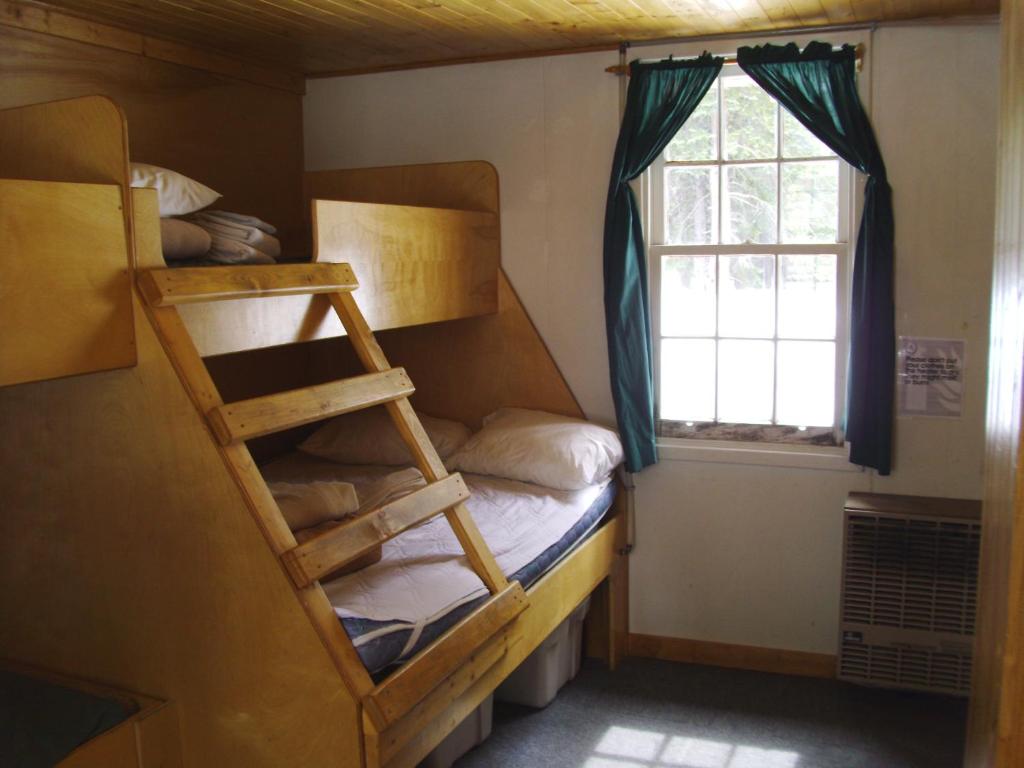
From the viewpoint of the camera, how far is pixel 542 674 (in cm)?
365

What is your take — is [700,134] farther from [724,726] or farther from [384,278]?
[724,726]

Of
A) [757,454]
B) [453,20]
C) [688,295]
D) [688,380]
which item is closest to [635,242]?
[688,295]

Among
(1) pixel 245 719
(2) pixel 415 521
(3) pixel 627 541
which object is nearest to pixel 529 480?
(3) pixel 627 541

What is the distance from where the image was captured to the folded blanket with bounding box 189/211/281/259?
2633 millimetres

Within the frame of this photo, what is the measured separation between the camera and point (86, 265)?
2.09 meters

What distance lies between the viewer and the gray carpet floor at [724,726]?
3309mm

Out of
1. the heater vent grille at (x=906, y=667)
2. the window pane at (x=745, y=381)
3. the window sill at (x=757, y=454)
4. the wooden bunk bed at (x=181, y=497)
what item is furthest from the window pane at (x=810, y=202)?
the wooden bunk bed at (x=181, y=497)

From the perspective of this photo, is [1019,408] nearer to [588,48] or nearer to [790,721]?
[790,721]

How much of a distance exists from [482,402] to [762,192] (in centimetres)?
145

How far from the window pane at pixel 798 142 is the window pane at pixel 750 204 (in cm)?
9

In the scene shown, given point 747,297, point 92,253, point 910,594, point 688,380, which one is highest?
point 92,253

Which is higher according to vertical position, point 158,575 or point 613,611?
point 158,575

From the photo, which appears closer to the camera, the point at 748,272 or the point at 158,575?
the point at 158,575

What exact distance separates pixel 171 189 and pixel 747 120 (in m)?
2.27
